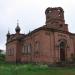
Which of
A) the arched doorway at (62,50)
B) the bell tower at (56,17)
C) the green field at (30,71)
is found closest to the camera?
the green field at (30,71)

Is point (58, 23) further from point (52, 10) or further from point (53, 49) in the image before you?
point (53, 49)

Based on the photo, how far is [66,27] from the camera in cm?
3634

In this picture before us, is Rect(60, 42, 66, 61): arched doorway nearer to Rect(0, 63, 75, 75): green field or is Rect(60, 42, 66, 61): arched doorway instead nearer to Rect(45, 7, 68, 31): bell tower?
Rect(45, 7, 68, 31): bell tower

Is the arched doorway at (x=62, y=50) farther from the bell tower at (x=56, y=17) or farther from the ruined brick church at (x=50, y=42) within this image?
the bell tower at (x=56, y=17)

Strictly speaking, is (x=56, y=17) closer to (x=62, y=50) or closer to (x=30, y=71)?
(x=62, y=50)

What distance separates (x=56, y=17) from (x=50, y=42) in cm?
535

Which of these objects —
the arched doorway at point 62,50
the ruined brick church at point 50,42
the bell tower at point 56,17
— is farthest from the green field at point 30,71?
the bell tower at point 56,17

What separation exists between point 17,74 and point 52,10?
19230 millimetres

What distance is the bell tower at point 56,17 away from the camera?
3600 cm

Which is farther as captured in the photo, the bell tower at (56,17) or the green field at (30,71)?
the bell tower at (56,17)

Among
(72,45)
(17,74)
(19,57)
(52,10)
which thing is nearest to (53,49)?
(72,45)

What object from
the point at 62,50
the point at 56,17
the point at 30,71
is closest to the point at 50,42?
the point at 62,50

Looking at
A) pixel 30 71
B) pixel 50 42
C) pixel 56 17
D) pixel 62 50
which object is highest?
pixel 56 17

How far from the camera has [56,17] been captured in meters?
36.4
